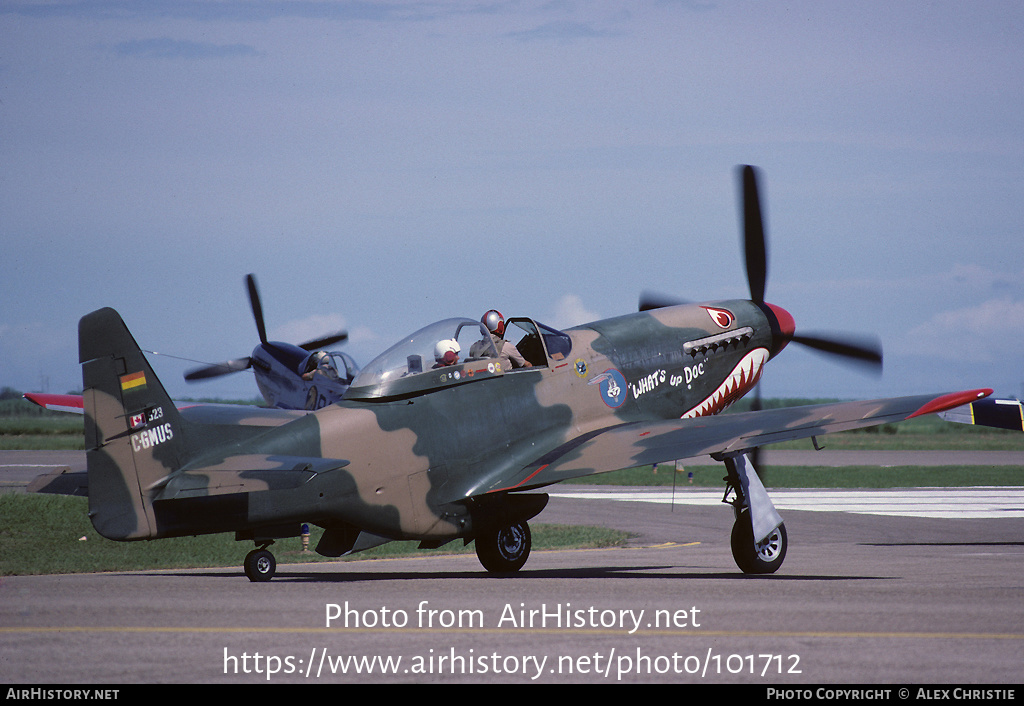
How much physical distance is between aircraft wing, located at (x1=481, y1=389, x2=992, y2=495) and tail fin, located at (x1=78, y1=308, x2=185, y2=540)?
386 cm

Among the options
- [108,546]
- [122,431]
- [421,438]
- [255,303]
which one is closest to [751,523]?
[421,438]

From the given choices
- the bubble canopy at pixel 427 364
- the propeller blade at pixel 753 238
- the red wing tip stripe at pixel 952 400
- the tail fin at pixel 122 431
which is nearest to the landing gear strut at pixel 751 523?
the red wing tip stripe at pixel 952 400

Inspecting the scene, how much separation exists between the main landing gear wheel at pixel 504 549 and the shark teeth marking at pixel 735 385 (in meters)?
3.32

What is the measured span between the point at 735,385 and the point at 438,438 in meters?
6.37

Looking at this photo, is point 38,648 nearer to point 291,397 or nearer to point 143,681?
point 143,681

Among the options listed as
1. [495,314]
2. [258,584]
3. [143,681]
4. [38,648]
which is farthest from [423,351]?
[143,681]

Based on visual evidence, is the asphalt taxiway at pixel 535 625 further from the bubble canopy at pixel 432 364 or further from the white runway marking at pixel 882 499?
the white runway marking at pixel 882 499

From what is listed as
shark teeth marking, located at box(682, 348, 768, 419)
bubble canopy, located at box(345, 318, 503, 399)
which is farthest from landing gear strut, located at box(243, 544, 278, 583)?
shark teeth marking, located at box(682, 348, 768, 419)

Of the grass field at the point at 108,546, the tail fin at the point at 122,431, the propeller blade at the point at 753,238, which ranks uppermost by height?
the propeller blade at the point at 753,238

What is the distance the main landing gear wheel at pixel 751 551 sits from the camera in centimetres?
1639

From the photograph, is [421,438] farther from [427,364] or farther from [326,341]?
[326,341]

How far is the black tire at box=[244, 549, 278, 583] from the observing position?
1548cm

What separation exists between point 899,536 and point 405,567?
10.6 m

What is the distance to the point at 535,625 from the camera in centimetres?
1070
